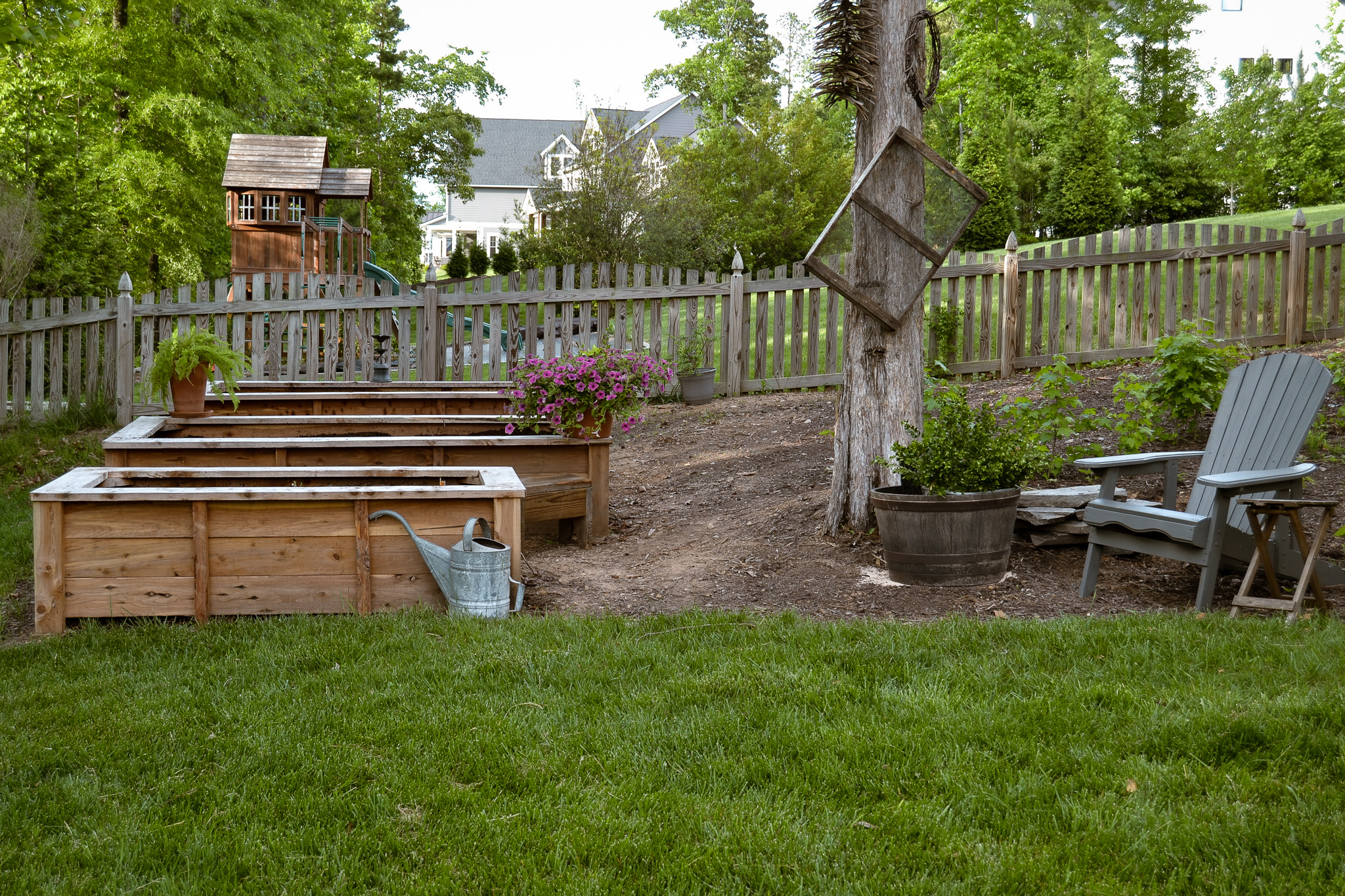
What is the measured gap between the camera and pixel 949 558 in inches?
187

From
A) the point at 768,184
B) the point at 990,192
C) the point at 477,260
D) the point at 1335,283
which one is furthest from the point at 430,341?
the point at 477,260

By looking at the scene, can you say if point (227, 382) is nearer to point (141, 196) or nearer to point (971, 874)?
point (971, 874)

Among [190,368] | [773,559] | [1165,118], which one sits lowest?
[773,559]

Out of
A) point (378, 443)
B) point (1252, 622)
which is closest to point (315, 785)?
point (378, 443)

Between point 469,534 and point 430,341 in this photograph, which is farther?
point 430,341

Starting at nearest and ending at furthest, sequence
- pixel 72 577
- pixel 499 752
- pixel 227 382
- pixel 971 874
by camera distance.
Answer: pixel 971 874 < pixel 499 752 < pixel 72 577 < pixel 227 382

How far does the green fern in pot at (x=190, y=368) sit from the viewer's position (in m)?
6.36

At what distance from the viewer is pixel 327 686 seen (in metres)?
3.45

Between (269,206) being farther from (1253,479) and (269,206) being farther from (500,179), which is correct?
(500,179)

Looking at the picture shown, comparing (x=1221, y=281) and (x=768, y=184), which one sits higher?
(x=768, y=184)

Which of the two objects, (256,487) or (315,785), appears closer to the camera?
(315,785)

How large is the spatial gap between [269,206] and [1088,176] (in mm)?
17277

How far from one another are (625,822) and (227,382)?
5.01 meters

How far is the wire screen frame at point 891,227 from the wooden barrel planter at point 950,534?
1097mm
